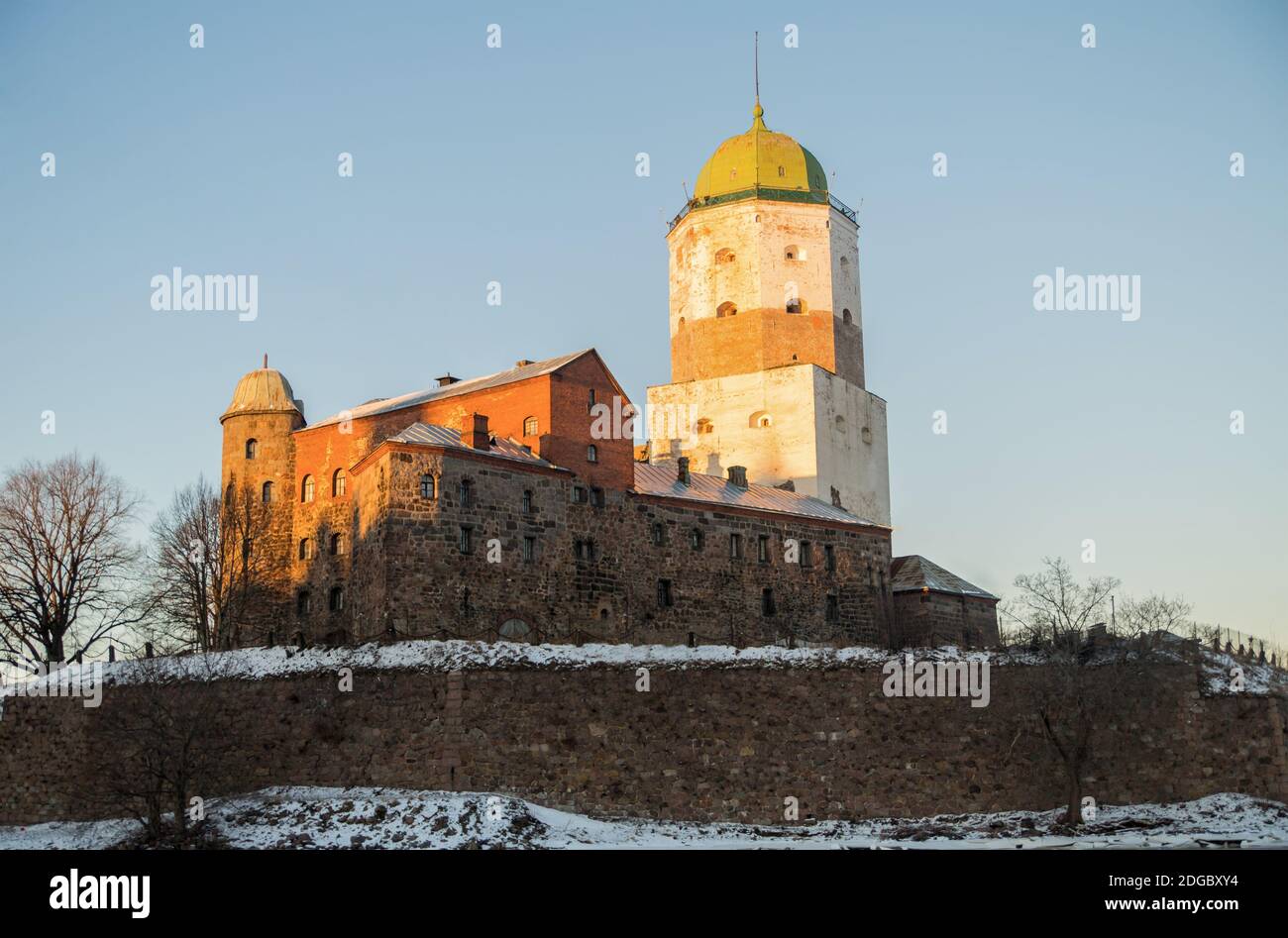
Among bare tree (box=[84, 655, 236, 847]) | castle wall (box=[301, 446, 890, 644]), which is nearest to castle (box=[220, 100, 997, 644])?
castle wall (box=[301, 446, 890, 644])

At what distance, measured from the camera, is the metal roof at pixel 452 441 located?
1826 inches

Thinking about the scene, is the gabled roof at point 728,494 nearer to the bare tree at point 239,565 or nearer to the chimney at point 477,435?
the chimney at point 477,435

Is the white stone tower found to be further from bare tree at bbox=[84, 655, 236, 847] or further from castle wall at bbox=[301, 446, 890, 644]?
bare tree at bbox=[84, 655, 236, 847]

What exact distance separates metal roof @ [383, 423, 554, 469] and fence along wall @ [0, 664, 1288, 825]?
1038 cm

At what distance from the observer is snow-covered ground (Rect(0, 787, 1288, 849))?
109ft

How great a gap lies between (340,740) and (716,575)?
20334 mm

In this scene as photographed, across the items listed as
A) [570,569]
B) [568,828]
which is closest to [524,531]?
[570,569]

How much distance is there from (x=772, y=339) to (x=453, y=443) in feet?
90.8

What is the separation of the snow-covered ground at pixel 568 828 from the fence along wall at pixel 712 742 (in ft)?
2.01

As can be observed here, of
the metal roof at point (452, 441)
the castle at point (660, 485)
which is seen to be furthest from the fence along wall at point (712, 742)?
the metal roof at point (452, 441)

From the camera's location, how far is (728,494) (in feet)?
191
